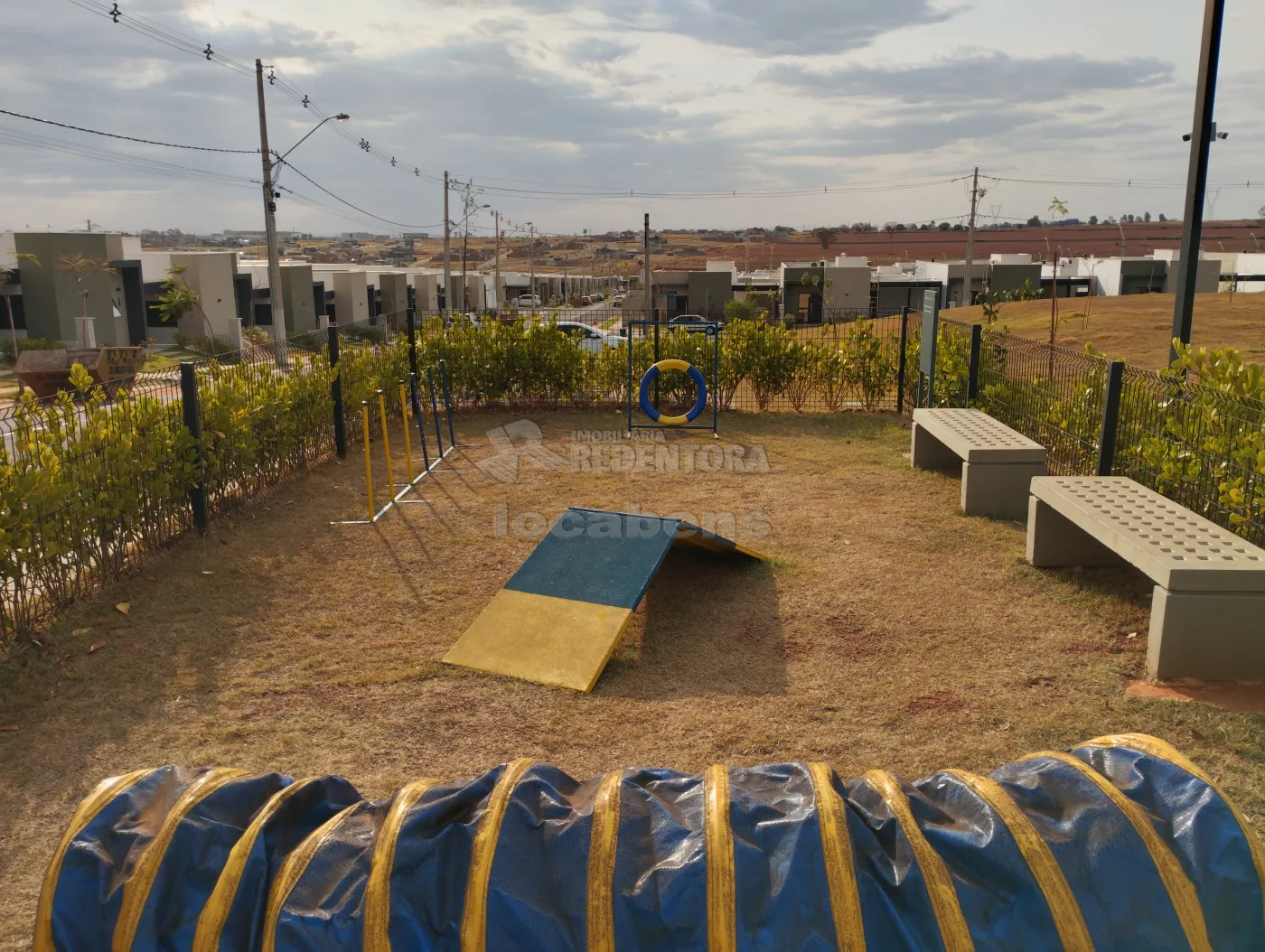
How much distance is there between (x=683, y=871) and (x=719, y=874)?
9cm

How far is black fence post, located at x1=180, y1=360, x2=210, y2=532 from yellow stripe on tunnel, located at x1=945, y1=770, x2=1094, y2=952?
21.0 ft

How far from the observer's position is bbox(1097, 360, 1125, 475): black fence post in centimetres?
696

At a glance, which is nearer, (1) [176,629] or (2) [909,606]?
(1) [176,629]

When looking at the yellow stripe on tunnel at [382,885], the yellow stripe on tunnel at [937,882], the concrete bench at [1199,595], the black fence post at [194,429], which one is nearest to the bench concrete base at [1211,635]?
the concrete bench at [1199,595]

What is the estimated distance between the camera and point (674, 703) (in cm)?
478

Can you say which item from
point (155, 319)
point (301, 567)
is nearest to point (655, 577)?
point (301, 567)

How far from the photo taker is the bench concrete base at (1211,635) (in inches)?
182

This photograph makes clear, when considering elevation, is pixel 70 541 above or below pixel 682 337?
below

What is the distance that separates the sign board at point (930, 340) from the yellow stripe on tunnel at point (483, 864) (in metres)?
9.80

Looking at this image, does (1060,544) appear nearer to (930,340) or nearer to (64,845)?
(930,340)

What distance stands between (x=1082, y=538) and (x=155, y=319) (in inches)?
1510

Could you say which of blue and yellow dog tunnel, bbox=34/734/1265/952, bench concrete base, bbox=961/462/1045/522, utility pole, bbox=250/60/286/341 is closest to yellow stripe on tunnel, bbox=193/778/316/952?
blue and yellow dog tunnel, bbox=34/734/1265/952

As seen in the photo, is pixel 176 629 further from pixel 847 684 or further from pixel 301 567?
pixel 847 684

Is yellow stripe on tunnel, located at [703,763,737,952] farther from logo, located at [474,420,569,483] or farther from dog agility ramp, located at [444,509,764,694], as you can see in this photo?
logo, located at [474,420,569,483]
